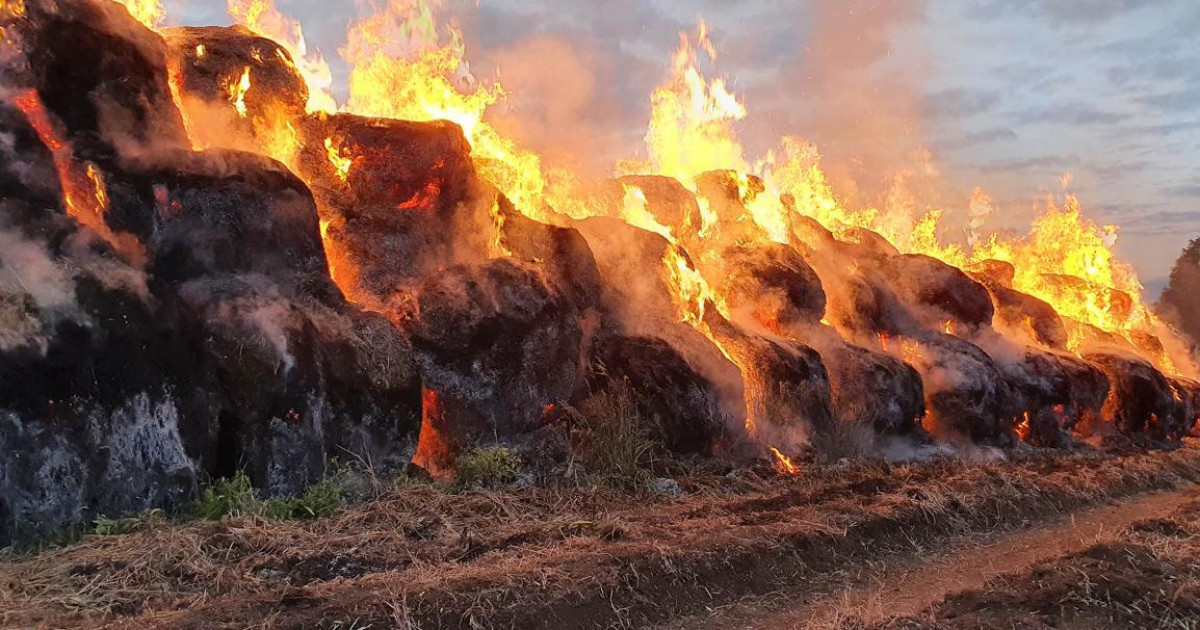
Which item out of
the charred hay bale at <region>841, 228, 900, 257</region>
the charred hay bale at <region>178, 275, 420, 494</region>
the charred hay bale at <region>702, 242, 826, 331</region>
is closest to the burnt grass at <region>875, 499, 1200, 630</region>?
the charred hay bale at <region>178, 275, 420, 494</region>

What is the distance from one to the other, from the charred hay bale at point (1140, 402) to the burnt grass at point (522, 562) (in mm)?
14658

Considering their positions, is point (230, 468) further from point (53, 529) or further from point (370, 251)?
point (370, 251)

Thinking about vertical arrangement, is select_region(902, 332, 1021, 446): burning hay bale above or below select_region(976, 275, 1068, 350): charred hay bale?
below

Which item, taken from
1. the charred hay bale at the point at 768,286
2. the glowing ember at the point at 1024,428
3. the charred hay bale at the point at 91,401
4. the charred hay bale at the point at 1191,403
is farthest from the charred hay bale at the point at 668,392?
the charred hay bale at the point at 1191,403

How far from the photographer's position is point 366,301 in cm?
1252

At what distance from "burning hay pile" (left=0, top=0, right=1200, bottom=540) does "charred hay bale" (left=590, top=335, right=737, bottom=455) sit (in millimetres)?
52

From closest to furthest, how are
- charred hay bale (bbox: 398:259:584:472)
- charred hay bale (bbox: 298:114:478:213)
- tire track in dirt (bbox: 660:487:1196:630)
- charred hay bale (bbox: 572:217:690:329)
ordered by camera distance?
tire track in dirt (bbox: 660:487:1196:630), charred hay bale (bbox: 398:259:584:472), charred hay bale (bbox: 298:114:478:213), charred hay bale (bbox: 572:217:690:329)

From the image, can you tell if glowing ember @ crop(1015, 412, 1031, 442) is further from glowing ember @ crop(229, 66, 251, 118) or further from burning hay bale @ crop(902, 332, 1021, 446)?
glowing ember @ crop(229, 66, 251, 118)

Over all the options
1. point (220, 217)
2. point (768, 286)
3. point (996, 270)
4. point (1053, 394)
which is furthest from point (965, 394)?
point (220, 217)

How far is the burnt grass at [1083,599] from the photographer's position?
579cm

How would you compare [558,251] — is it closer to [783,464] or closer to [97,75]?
[783,464]

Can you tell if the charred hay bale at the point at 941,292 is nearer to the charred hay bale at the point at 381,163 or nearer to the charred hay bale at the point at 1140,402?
the charred hay bale at the point at 1140,402

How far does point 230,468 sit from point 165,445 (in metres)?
0.87

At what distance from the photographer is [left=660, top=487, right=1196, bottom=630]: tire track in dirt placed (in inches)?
277
